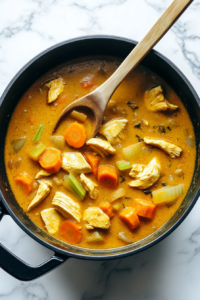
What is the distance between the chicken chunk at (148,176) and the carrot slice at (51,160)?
70 cm

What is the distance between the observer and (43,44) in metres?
3.06

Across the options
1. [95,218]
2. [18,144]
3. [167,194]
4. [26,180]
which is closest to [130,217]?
[95,218]

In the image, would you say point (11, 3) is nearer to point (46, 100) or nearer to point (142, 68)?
point (46, 100)

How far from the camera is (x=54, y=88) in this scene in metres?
2.95

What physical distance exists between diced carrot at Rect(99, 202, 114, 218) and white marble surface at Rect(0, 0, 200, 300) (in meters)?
0.54

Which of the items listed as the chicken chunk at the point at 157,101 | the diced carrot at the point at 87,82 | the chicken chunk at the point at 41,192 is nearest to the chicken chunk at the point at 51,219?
the chicken chunk at the point at 41,192

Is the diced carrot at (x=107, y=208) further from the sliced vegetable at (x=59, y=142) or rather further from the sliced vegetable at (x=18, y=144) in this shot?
the sliced vegetable at (x=18, y=144)

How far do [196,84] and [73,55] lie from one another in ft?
4.18

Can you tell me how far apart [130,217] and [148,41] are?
155cm

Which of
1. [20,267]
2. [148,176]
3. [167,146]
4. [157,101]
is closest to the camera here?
[20,267]

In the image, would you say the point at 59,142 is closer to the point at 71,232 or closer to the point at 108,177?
the point at 108,177

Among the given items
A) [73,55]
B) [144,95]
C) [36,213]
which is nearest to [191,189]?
[144,95]

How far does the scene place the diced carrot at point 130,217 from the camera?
8.85 feet

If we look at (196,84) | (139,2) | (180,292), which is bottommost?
(180,292)
